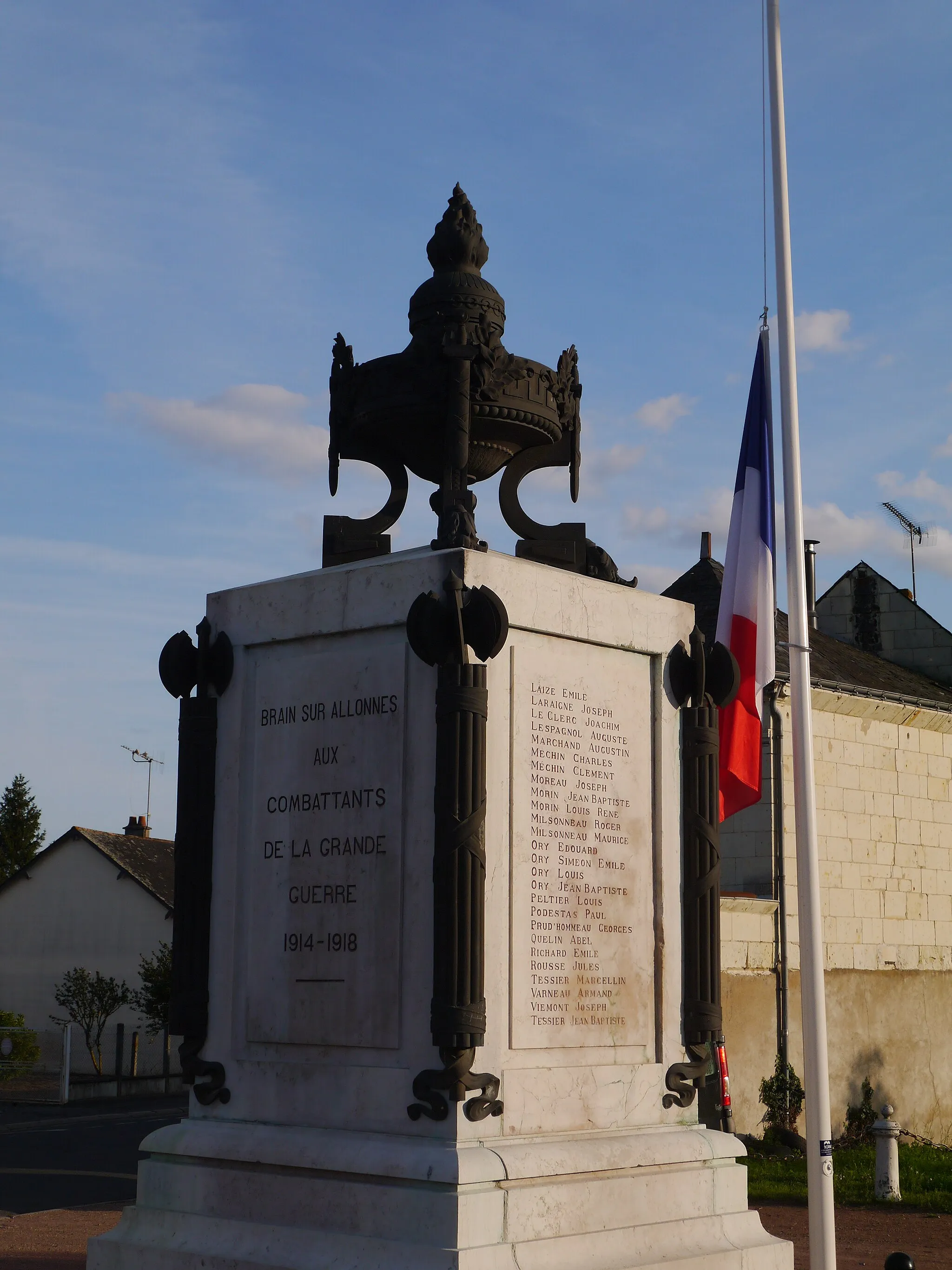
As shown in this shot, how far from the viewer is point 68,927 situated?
134 ft

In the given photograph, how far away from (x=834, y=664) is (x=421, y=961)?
60.8ft

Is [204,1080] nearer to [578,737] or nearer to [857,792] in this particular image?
[578,737]

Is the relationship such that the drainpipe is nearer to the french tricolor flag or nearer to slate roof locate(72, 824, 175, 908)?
the french tricolor flag

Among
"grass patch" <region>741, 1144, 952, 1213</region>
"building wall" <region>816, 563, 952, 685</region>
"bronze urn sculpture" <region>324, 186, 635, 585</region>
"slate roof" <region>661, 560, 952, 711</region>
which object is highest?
"building wall" <region>816, 563, 952, 685</region>

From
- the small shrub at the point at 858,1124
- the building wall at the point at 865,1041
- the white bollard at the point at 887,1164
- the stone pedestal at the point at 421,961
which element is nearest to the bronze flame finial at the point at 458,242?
the stone pedestal at the point at 421,961

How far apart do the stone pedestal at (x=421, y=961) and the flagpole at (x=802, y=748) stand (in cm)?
174

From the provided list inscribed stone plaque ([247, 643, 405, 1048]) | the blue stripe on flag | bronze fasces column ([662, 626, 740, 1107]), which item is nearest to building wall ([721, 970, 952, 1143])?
the blue stripe on flag

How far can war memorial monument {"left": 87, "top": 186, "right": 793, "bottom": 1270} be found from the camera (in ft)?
18.6

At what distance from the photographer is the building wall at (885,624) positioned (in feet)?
90.5

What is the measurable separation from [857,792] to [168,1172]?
1641 cm

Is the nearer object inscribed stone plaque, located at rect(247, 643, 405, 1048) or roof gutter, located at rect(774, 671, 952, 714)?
inscribed stone plaque, located at rect(247, 643, 405, 1048)

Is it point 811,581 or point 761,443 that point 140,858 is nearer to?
point 811,581

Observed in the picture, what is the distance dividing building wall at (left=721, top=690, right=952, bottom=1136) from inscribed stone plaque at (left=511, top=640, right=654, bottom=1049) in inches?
488

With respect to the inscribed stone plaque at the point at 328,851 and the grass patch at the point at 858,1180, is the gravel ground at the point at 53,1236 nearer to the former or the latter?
the inscribed stone plaque at the point at 328,851
